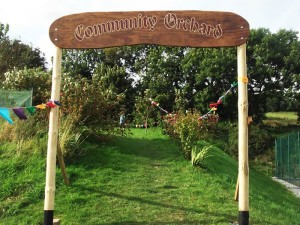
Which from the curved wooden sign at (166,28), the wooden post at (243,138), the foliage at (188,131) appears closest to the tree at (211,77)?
the foliage at (188,131)

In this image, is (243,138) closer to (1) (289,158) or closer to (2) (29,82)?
(2) (29,82)

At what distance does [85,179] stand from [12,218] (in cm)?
188

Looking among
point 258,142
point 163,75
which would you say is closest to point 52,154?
point 258,142

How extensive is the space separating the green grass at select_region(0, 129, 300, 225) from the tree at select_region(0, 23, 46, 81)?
Answer: 1873 cm

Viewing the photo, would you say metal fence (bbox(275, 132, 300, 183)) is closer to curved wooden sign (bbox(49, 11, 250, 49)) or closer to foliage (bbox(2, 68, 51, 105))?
foliage (bbox(2, 68, 51, 105))

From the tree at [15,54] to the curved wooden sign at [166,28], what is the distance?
69.4 ft

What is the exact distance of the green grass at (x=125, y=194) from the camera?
6.10 m

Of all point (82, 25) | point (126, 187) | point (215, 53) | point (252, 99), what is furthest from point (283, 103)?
point (82, 25)

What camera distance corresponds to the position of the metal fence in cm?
1689

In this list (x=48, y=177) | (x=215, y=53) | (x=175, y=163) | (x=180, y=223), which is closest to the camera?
(x=48, y=177)

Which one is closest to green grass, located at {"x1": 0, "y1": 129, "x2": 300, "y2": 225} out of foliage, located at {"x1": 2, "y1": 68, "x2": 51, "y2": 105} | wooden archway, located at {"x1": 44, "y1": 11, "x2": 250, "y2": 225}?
wooden archway, located at {"x1": 44, "y1": 11, "x2": 250, "y2": 225}

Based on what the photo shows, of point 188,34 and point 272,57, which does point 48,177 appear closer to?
point 188,34

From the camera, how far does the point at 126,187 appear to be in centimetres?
744

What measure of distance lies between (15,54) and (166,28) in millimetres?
24240
